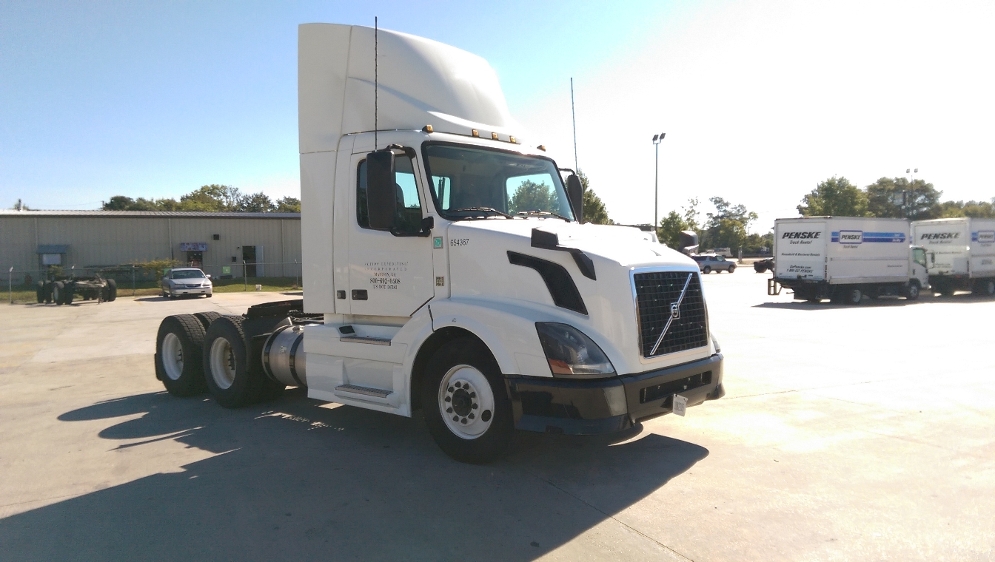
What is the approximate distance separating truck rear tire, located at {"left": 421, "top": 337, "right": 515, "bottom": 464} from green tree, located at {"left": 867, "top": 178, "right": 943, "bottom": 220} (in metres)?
109

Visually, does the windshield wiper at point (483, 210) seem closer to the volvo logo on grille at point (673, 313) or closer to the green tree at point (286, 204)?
the volvo logo on grille at point (673, 313)

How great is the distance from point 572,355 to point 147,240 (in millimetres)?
54071

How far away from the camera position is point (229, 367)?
8.40 meters

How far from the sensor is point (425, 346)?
5750 mm

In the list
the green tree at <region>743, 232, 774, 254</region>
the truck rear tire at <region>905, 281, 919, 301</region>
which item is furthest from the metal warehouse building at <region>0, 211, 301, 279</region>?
the green tree at <region>743, 232, 774, 254</region>

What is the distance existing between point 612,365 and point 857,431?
3365mm

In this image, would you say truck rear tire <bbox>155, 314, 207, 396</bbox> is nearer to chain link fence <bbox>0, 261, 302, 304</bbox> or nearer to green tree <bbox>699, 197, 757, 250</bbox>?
chain link fence <bbox>0, 261, 302, 304</bbox>

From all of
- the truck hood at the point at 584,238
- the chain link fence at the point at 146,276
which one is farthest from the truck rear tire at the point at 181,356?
the chain link fence at the point at 146,276

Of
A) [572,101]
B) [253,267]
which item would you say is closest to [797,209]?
[253,267]

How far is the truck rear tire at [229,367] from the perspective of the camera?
7855 mm

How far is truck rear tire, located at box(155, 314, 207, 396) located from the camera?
8.70 meters

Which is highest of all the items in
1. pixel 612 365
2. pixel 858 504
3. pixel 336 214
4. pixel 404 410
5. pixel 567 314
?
pixel 336 214

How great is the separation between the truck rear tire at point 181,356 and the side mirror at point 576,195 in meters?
5.31

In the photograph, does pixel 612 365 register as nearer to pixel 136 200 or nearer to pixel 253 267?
pixel 253 267
